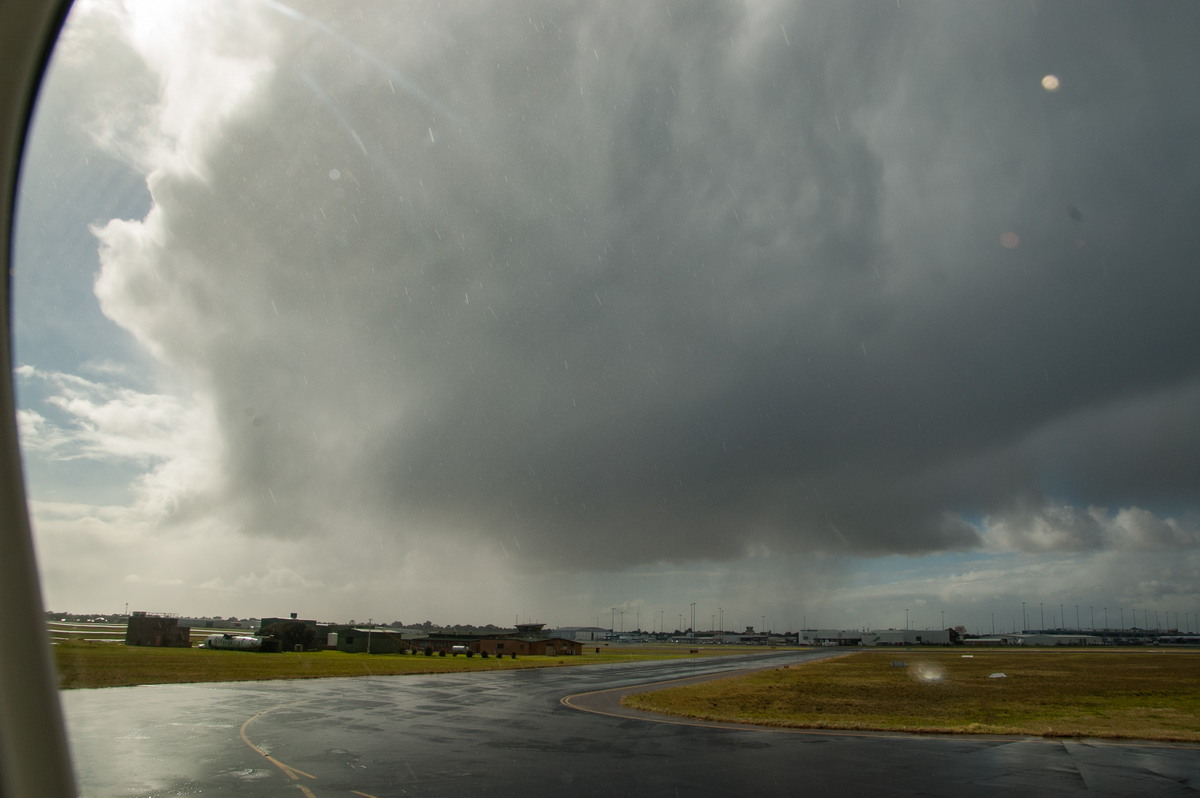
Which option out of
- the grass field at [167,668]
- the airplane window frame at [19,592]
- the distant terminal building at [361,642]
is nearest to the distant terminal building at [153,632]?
the grass field at [167,668]

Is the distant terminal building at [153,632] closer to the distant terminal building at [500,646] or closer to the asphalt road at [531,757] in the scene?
the distant terminal building at [500,646]

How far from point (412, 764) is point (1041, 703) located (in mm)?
37701

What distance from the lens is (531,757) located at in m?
21.9

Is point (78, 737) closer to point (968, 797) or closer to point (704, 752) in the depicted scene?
point (704, 752)

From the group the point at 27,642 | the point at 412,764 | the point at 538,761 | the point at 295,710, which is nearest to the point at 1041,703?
the point at 538,761

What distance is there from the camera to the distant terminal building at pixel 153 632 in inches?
3177

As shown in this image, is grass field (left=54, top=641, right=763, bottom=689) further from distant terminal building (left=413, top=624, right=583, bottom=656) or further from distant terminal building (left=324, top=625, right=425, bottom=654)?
distant terminal building (left=413, top=624, right=583, bottom=656)

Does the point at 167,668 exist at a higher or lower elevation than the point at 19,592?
lower

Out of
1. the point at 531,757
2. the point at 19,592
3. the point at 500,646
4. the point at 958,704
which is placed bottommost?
the point at 500,646

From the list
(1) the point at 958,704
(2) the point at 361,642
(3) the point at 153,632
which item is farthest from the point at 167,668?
(1) the point at 958,704

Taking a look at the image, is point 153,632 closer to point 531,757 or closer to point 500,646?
point 500,646

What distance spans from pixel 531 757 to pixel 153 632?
259 ft

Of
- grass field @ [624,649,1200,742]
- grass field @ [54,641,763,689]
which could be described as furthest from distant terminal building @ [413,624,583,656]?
grass field @ [624,649,1200,742]

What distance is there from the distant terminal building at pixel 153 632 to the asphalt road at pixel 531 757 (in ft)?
180
